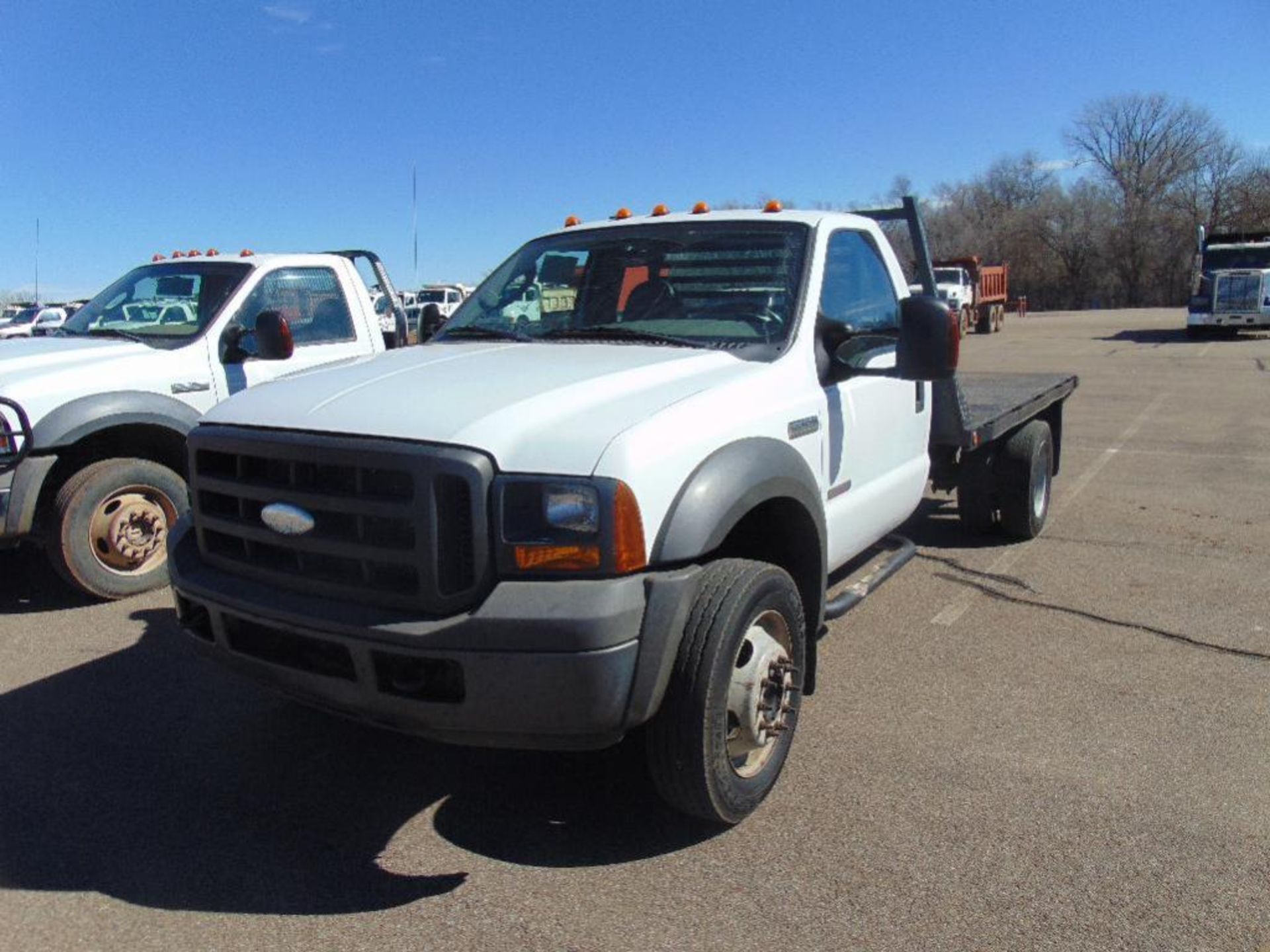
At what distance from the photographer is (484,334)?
4395 millimetres

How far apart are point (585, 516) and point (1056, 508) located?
20.7 ft

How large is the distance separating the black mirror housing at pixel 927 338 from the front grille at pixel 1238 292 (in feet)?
92.3

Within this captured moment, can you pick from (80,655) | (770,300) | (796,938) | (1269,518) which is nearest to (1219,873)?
(796,938)

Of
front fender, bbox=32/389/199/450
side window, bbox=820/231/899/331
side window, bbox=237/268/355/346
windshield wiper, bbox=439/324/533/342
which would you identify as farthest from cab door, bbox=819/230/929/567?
side window, bbox=237/268/355/346

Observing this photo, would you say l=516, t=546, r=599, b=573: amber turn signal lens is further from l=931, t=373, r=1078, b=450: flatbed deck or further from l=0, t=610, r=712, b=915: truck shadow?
l=931, t=373, r=1078, b=450: flatbed deck

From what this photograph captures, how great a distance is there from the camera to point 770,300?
13.3 ft

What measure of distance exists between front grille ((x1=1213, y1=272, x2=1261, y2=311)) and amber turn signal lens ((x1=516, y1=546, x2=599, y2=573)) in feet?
97.3

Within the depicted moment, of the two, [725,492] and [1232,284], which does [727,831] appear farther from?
[1232,284]

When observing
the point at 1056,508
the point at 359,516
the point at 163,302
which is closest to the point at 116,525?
the point at 163,302

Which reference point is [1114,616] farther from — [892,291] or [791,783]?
A: [791,783]

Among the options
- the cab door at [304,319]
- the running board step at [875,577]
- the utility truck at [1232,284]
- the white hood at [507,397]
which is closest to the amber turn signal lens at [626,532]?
the white hood at [507,397]

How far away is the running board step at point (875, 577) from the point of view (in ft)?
13.1

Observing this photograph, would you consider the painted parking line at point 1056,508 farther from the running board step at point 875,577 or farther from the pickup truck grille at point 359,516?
the pickup truck grille at point 359,516

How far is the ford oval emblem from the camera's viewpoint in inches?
118
